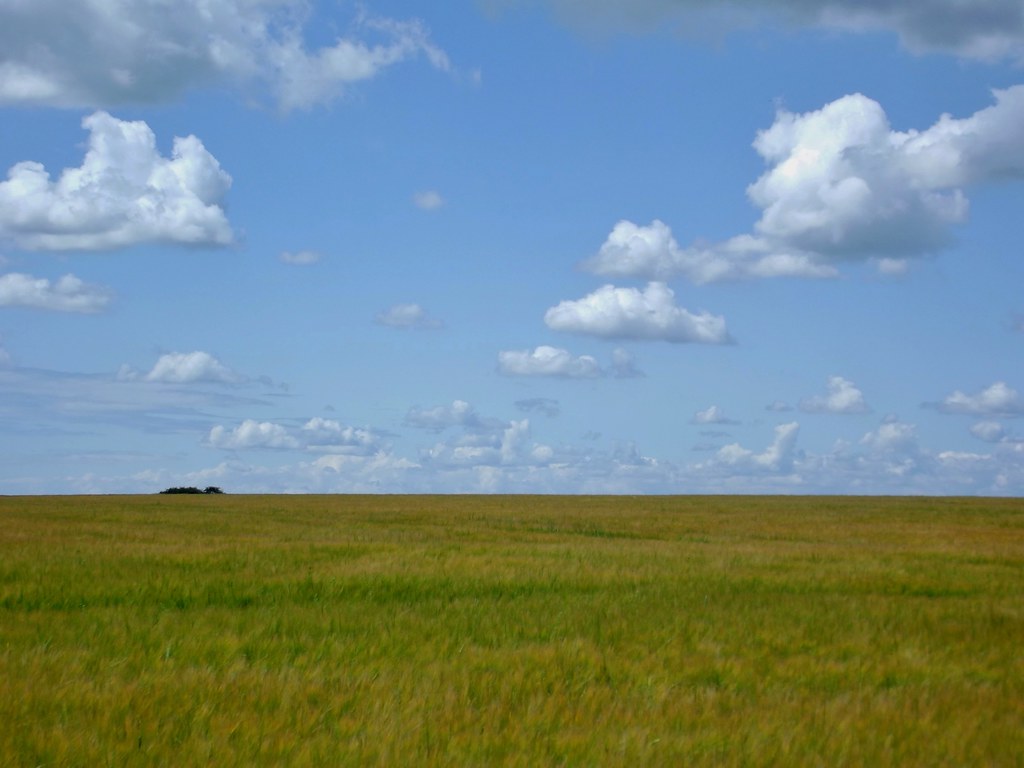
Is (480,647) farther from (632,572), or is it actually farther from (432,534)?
(432,534)

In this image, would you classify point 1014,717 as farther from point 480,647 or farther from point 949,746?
point 480,647

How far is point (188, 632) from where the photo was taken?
33.2 ft

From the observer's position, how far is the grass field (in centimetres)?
630

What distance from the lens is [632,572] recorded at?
16422mm

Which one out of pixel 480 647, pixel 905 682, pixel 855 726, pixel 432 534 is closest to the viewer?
pixel 855 726

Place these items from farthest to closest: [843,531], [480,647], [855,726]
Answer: [843,531] → [480,647] → [855,726]

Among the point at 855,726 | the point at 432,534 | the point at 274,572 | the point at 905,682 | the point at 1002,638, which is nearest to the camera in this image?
the point at 855,726

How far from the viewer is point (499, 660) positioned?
348 inches

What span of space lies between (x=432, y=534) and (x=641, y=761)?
22121 mm

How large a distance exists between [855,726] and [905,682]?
7.17ft

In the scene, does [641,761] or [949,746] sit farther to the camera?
[949,746]

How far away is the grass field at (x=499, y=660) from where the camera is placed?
6297 mm

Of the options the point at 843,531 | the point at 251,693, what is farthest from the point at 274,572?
the point at 843,531

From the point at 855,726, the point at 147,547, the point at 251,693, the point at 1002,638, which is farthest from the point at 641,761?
the point at 147,547
